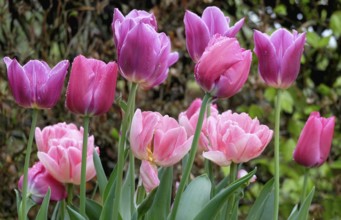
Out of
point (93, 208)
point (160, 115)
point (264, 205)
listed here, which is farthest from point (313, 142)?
point (93, 208)

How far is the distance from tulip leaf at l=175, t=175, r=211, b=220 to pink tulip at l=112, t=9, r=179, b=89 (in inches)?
8.2

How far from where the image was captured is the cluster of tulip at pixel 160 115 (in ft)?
3.48

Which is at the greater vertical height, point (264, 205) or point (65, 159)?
point (65, 159)

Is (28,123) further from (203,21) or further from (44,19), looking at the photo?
(203,21)

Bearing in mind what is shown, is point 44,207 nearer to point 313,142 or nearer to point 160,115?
point 160,115

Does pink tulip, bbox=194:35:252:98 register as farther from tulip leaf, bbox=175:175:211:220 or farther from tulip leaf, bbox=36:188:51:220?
tulip leaf, bbox=36:188:51:220

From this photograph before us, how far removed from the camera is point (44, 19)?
104 inches

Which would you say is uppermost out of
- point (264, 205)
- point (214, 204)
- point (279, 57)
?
point (279, 57)

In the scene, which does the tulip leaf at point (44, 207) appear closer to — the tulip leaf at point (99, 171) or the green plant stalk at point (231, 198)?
the tulip leaf at point (99, 171)

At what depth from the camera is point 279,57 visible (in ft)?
3.90

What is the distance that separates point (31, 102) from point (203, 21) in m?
0.27

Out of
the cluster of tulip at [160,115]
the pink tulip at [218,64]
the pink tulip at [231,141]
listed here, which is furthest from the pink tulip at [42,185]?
the pink tulip at [218,64]

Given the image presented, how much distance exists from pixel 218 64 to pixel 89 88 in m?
0.19

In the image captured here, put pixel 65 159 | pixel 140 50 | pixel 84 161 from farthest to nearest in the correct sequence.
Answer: pixel 65 159
pixel 84 161
pixel 140 50
